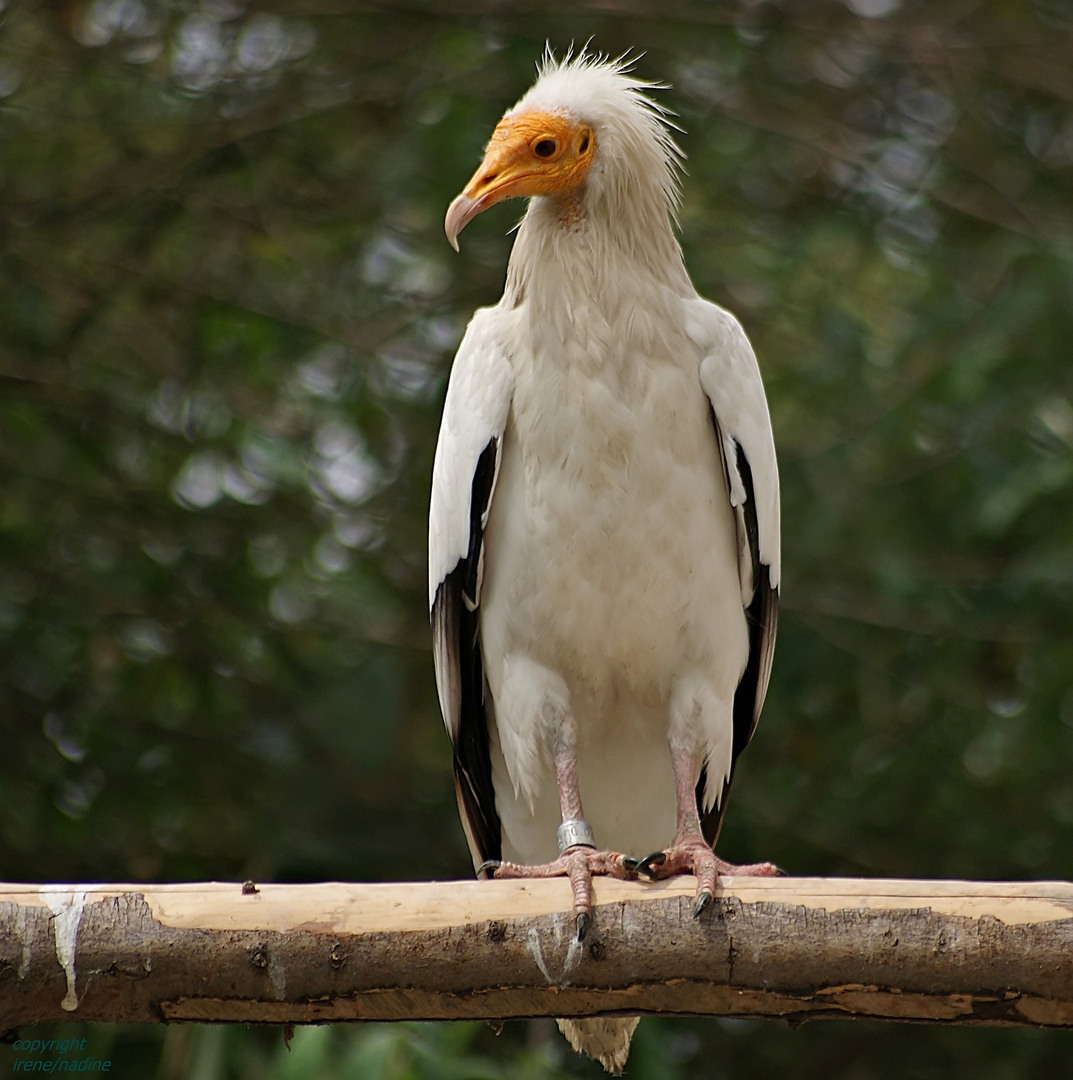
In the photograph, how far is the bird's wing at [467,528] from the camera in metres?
4.14

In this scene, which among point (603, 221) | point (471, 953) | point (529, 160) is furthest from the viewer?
Answer: point (603, 221)

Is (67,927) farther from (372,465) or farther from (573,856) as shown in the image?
(372,465)

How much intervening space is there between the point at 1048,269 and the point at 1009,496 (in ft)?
3.31

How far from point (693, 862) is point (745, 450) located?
1290mm

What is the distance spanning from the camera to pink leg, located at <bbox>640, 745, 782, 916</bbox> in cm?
325

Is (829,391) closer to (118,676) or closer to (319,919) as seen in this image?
(118,676)

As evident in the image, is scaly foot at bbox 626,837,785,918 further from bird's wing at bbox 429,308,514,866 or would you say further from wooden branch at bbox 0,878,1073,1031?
bird's wing at bbox 429,308,514,866

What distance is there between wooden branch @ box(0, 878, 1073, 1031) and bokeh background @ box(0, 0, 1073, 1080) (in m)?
3.03

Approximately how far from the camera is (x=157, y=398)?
21.9 ft

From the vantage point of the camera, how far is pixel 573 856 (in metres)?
3.49

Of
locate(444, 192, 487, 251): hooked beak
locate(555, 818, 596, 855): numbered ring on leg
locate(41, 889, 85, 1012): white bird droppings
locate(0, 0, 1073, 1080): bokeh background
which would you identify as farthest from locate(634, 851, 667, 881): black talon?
locate(0, 0, 1073, 1080): bokeh background

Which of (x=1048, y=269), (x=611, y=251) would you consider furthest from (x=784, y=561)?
(x=611, y=251)

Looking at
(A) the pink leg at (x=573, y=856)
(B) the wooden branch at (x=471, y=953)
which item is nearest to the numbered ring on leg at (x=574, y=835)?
(A) the pink leg at (x=573, y=856)

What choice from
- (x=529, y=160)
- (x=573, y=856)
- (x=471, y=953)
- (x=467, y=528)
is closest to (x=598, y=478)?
(x=467, y=528)
